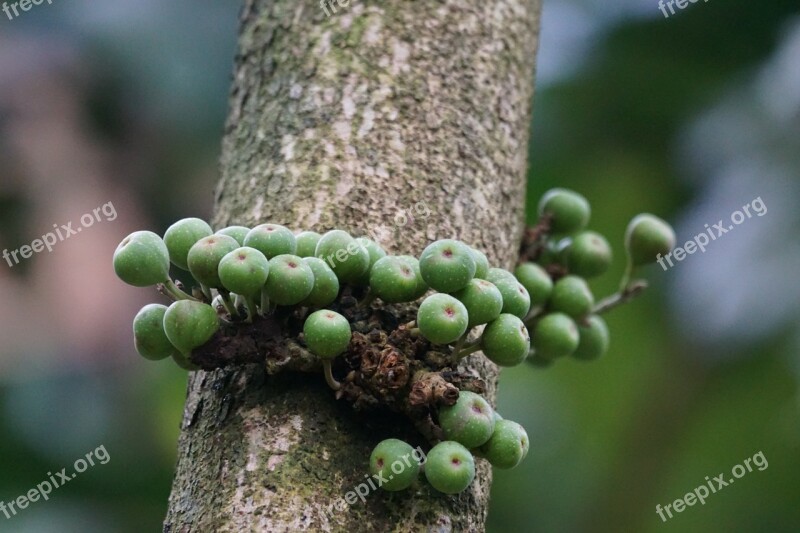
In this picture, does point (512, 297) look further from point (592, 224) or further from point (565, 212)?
point (592, 224)

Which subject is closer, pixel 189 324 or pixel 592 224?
pixel 189 324

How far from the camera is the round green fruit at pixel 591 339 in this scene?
9.55 feet

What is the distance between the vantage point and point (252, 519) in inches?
68.3

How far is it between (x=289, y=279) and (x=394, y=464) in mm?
425

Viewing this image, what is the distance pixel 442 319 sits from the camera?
186 centimetres

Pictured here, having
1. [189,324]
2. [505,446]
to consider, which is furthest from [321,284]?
[505,446]

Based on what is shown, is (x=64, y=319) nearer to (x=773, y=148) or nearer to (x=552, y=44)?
(x=552, y=44)

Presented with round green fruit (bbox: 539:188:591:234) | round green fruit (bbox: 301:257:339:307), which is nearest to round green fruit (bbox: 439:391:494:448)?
round green fruit (bbox: 301:257:339:307)

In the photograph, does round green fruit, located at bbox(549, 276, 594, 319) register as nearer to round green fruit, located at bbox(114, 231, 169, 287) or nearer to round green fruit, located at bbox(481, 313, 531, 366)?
round green fruit, located at bbox(481, 313, 531, 366)

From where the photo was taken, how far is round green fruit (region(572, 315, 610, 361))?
2.91m
